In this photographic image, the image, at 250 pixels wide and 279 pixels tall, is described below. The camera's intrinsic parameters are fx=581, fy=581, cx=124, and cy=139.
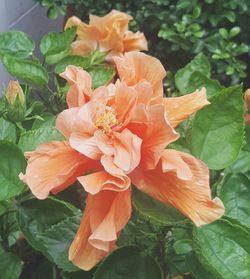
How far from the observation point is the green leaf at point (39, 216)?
2.38ft

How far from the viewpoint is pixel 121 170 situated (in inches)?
21.7

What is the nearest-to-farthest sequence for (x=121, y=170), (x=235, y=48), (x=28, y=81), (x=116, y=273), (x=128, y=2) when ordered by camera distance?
(x=121, y=170)
(x=116, y=273)
(x=28, y=81)
(x=235, y=48)
(x=128, y=2)

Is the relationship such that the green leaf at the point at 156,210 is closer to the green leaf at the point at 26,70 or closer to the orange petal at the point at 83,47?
the green leaf at the point at 26,70

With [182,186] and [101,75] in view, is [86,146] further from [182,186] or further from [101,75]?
[101,75]

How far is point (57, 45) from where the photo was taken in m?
1.07

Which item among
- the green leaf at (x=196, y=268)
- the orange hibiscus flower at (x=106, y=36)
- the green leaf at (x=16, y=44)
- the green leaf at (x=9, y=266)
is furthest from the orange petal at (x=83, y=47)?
the green leaf at (x=196, y=268)

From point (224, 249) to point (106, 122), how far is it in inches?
7.4

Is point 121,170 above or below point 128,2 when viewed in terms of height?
above

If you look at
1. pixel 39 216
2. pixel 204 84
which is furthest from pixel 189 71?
pixel 39 216

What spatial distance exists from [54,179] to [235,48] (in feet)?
3.91

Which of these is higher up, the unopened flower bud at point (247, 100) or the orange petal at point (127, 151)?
the orange petal at point (127, 151)

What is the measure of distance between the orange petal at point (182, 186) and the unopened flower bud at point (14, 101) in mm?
281

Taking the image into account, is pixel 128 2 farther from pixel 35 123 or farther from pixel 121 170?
pixel 121 170

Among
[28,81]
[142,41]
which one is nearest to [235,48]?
[142,41]
